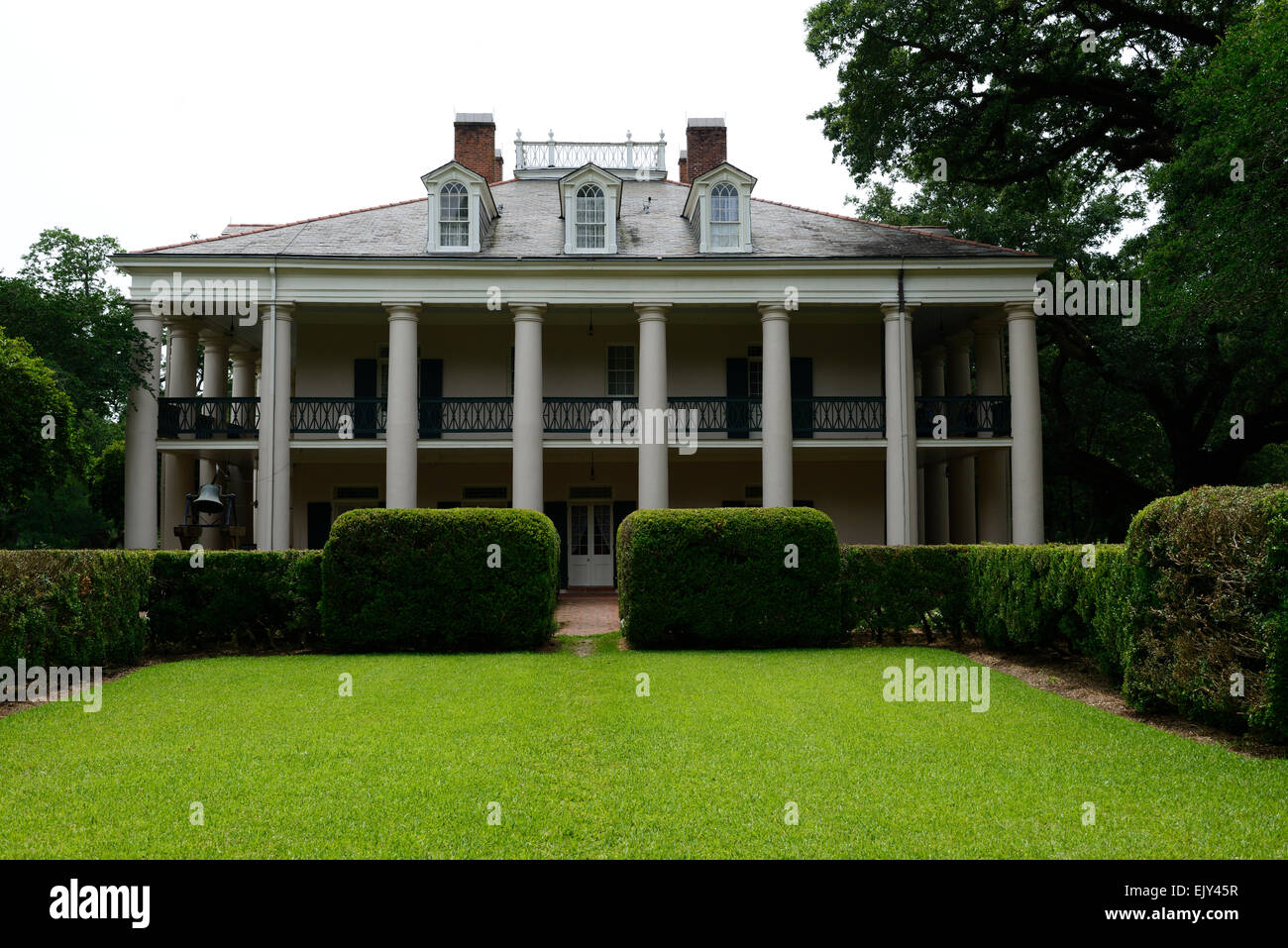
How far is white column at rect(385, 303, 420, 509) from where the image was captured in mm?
21578

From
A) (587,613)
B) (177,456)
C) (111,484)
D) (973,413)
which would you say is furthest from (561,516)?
(111,484)

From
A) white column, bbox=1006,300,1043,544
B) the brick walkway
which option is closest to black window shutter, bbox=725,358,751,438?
the brick walkway

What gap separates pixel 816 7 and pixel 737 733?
20.9m

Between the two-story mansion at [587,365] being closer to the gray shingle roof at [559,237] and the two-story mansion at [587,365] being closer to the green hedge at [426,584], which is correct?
the gray shingle roof at [559,237]

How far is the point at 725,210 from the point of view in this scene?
23.2m

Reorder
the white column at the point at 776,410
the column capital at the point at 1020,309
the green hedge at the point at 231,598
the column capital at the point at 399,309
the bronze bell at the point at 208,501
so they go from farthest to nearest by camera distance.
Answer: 1. the column capital at the point at 1020,309
2. the column capital at the point at 399,309
3. the white column at the point at 776,410
4. the bronze bell at the point at 208,501
5. the green hedge at the point at 231,598

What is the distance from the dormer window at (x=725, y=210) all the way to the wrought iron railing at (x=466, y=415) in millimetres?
6546

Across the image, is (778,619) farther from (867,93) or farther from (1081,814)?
(867,93)

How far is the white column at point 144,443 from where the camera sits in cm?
2073

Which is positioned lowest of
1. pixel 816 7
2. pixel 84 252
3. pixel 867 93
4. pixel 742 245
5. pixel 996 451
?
pixel 996 451

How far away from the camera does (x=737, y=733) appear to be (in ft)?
24.7

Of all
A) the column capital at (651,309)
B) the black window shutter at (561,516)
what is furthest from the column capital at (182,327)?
the column capital at (651,309)
